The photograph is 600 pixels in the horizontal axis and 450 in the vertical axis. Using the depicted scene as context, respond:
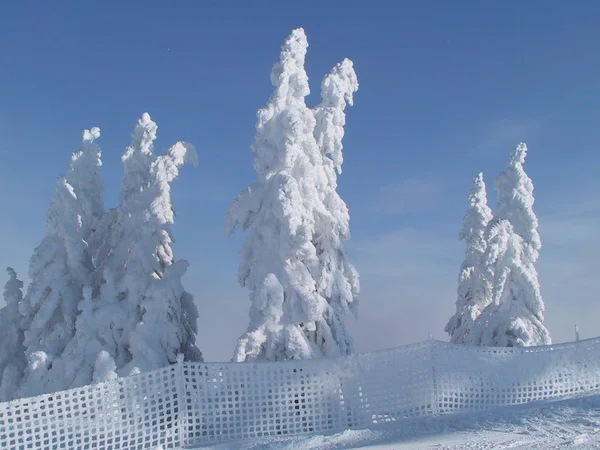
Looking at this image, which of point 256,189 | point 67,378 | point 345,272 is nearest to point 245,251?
point 256,189

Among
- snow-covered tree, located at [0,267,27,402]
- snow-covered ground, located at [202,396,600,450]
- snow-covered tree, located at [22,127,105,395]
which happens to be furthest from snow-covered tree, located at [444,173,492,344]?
snow-covered tree, located at [0,267,27,402]

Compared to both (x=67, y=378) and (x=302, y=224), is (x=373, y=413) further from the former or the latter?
(x=67, y=378)

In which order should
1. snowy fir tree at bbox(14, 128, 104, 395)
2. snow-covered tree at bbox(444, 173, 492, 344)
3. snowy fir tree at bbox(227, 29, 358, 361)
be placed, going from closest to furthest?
snowy fir tree at bbox(227, 29, 358, 361), snowy fir tree at bbox(14, 128, 104, 395), snow-covered tree at bbox(444, 173, 492, 344)

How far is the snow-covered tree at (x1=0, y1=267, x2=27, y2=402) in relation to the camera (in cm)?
2386

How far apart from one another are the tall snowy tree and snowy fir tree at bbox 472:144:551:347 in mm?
12887

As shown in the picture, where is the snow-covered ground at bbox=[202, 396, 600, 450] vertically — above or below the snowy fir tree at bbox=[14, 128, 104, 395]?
below

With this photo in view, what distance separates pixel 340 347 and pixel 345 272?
2502 mm

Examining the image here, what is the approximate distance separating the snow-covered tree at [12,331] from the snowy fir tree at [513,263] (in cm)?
1871

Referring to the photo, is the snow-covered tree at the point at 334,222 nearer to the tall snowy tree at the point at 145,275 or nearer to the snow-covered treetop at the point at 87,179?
the tall snowy tree at the point at 145,275

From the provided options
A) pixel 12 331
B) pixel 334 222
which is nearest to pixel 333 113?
pixel 334 222

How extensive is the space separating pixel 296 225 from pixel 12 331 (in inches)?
501

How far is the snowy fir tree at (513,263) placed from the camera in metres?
26.3

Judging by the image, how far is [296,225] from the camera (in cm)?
1858

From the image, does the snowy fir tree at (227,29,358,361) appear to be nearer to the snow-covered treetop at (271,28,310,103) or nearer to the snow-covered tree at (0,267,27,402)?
the snow-covered treetop at (271,28,310,103)
